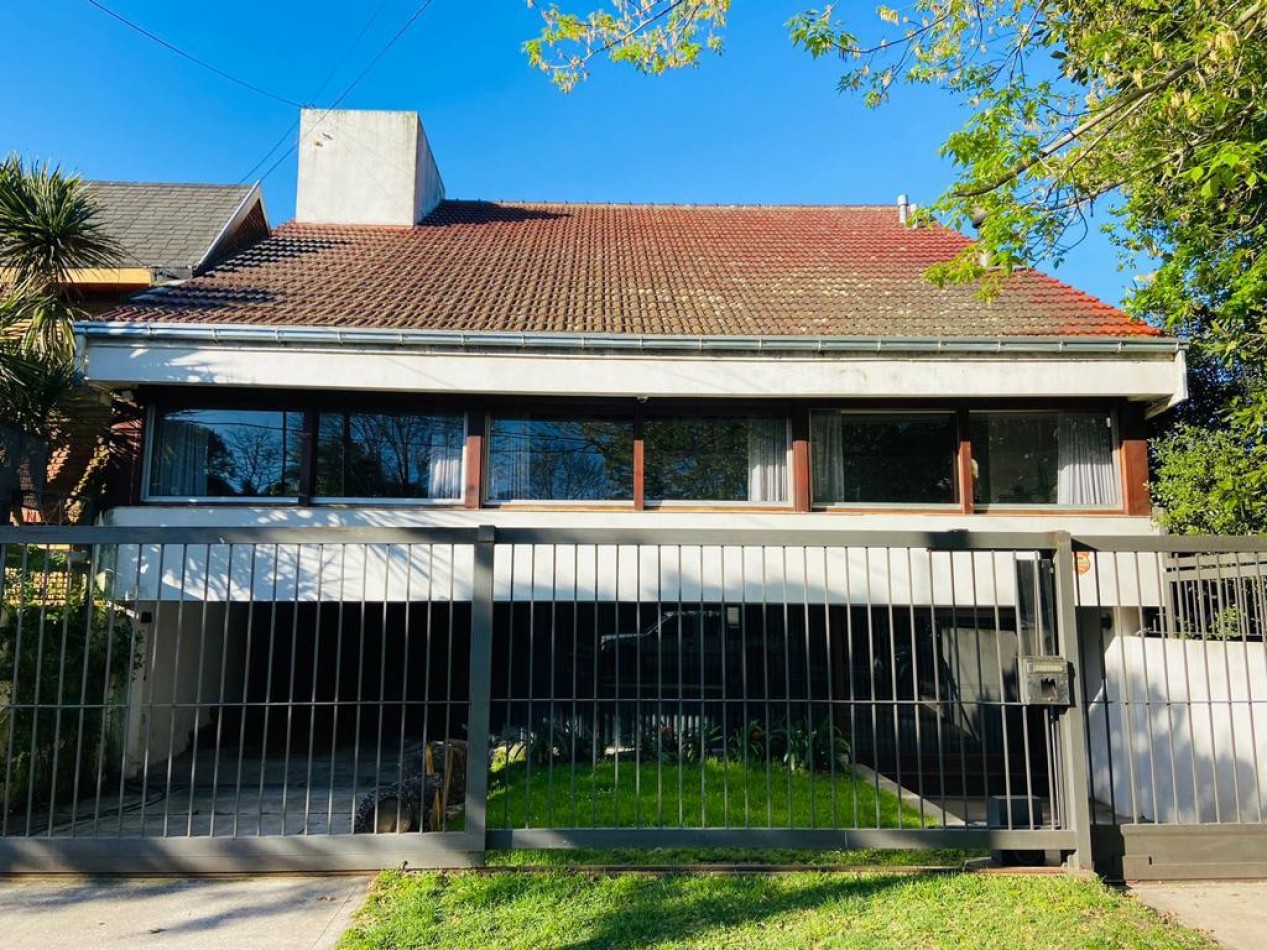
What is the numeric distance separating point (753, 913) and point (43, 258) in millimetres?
9776

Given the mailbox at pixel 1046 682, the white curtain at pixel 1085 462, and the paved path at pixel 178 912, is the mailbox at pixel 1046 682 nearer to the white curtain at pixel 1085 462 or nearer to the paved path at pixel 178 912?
the paved path at pixel 178 912

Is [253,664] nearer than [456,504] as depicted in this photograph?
No

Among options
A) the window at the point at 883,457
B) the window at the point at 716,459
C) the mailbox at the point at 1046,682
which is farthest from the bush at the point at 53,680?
the window at the point at 883,457

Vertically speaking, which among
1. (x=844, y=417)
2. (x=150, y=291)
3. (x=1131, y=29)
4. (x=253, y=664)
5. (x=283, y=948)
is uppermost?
(x=1131, y=29)

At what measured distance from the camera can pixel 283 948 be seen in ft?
13.0

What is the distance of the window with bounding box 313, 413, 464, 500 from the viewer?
9781 mm

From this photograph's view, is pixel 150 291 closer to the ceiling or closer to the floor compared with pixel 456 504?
closer to the ceiling

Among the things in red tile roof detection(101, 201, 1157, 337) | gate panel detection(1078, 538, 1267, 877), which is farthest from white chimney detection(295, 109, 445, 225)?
gate panel detection(1078, 538, 1267, 877)

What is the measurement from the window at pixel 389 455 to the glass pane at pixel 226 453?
0.38 metres

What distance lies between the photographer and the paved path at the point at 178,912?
4.04 metres

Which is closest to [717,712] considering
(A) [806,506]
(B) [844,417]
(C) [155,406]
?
(A) [806,506]

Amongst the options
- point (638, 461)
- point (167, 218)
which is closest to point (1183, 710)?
point (638, 461)

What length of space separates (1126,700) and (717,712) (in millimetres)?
5998

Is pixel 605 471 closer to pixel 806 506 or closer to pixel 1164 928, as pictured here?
pixel 806 506
